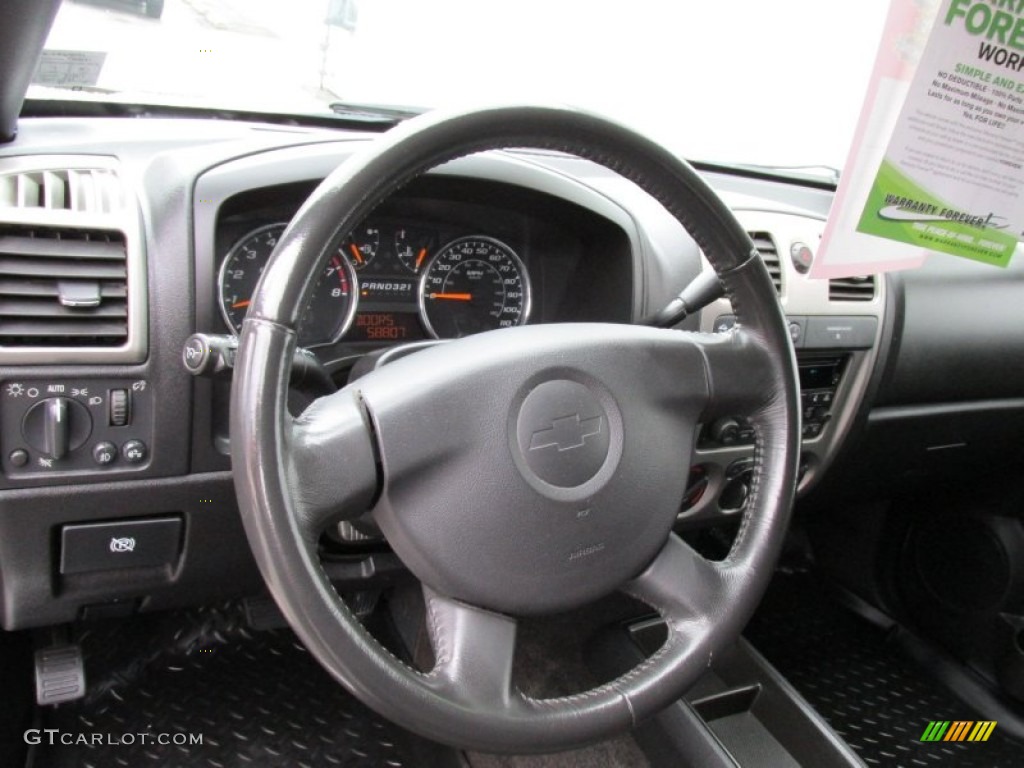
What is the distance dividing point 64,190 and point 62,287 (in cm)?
13

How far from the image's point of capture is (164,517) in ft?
3.97

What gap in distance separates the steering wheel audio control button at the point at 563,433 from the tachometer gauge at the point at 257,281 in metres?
0.38

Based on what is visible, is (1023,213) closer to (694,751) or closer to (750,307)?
(750,307)

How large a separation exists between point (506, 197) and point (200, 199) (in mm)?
448

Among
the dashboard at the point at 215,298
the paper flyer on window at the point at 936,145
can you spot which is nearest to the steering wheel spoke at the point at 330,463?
the dashboard at the point at 215,298

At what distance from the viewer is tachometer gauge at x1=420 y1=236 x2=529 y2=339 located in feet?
4.56

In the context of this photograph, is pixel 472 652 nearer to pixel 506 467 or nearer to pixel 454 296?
pixel 506 467

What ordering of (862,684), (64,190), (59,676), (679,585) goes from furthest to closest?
(862,684) < (59,676) < (64,190) < (679,585)

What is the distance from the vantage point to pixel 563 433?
0.88 metres

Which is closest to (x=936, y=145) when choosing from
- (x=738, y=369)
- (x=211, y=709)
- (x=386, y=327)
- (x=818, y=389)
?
(x=738, y=369)

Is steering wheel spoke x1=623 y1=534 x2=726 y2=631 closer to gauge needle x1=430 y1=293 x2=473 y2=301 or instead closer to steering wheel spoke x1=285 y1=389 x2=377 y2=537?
steering wheel spoke x1=285 y1=389 x2=377 y2=537

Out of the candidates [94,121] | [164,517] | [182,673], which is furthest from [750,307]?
[182,673]

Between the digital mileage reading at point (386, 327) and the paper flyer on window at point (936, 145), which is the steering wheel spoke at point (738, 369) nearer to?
the paper flyer on window at point (936, 145)

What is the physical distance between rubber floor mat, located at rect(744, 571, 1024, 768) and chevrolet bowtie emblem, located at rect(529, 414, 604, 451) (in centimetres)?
119
